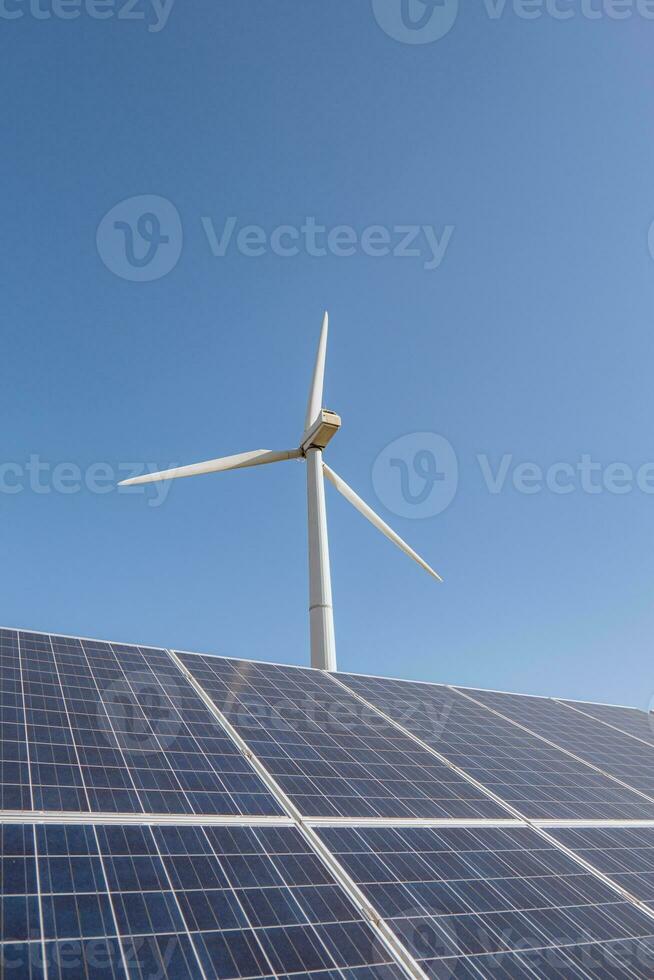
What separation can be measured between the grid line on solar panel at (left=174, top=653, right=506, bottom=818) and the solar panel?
1582 centimetres

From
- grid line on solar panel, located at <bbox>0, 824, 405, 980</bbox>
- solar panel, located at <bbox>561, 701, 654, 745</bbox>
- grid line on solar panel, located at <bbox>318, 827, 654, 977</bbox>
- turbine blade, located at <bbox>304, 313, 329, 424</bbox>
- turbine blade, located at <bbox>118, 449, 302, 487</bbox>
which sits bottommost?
solar panel, located at <bbox>561, 701, 654, 745</bbox>

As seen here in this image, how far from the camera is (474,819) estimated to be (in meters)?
17.3

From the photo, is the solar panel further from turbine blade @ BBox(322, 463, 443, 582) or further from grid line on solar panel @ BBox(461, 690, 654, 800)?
turbine blade @ BBox(322, 463, 443, 582)

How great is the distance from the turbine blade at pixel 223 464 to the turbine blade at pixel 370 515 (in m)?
2.66

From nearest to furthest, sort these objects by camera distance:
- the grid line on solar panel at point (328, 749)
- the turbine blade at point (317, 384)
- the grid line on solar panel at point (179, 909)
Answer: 1. the grid line on solar panel at point (179, 909)
2. the grid line on solar panel at point (328, 749)
3. the turbine blade at point (317, 384)

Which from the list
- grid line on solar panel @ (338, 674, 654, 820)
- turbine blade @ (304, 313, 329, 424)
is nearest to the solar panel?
grid line on solar panel @ (338, 674, 654, 820)

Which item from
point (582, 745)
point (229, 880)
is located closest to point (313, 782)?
point (229, 880)

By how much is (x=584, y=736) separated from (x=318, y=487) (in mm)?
18571

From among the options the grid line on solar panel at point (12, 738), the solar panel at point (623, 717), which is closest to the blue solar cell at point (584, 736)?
the solar panel at point (623, 717)

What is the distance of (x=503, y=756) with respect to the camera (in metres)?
23.0

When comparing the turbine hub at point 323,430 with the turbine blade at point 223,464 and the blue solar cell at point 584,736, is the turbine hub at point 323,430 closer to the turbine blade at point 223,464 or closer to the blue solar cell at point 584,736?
the turbine blade at point 223,464

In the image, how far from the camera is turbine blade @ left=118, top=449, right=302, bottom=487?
35.8 metres

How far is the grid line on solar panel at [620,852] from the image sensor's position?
16.0 metres

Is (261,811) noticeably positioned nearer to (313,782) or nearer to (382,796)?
(313,782)
